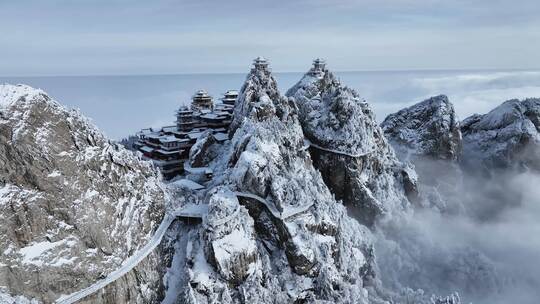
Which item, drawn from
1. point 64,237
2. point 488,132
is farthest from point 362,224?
point 488,132

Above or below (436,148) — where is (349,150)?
above

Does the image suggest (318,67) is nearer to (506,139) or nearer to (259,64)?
(259,64)

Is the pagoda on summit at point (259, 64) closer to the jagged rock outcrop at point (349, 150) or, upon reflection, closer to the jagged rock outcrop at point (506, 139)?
the jagged rock outcrop at point (349, 150)

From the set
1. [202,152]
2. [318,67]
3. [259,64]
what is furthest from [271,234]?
[318,67]

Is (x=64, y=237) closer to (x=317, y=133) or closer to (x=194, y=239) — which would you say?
(x=194, y=239)

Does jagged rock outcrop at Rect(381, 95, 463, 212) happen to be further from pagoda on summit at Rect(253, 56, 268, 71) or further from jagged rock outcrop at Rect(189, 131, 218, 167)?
jagged rock outcrop at Rect(189, 131, 218, 167)

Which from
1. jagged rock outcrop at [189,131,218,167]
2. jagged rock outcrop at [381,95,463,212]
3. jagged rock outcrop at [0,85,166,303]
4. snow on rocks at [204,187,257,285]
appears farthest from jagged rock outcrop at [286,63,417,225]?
jagged rock outcrop at [0,85,166,303]
